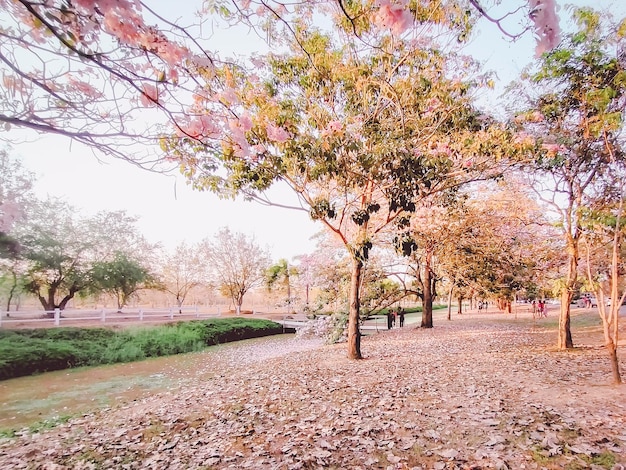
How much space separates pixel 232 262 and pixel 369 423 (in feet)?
116

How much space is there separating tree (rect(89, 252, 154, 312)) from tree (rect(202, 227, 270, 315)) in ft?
37.4

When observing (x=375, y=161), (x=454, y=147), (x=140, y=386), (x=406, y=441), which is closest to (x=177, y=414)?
(x=406, y=441)

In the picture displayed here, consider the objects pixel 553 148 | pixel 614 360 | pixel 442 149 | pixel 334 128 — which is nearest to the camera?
pixel 614 360

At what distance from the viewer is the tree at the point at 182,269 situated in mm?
37062

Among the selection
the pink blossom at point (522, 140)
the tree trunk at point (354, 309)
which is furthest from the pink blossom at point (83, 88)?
the pink blossom at point (522, 140)

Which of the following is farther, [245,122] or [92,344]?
[92,344]

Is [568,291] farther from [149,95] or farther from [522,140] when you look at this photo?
[149,95]

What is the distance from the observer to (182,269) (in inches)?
1478

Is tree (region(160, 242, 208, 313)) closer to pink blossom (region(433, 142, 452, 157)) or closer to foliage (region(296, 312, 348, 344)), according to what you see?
foliage (region(296, 312, 348, 344))

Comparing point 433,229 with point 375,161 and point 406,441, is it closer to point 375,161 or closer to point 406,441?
point 375,161

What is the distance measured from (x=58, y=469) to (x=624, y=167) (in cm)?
1180

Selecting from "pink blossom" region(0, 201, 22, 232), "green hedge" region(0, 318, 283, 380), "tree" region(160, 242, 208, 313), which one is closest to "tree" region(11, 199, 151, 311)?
"green hedge" region(0, 318, 283, 380)

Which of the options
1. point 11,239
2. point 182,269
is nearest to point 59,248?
point 11,239

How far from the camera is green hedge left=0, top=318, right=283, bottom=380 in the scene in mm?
12688
